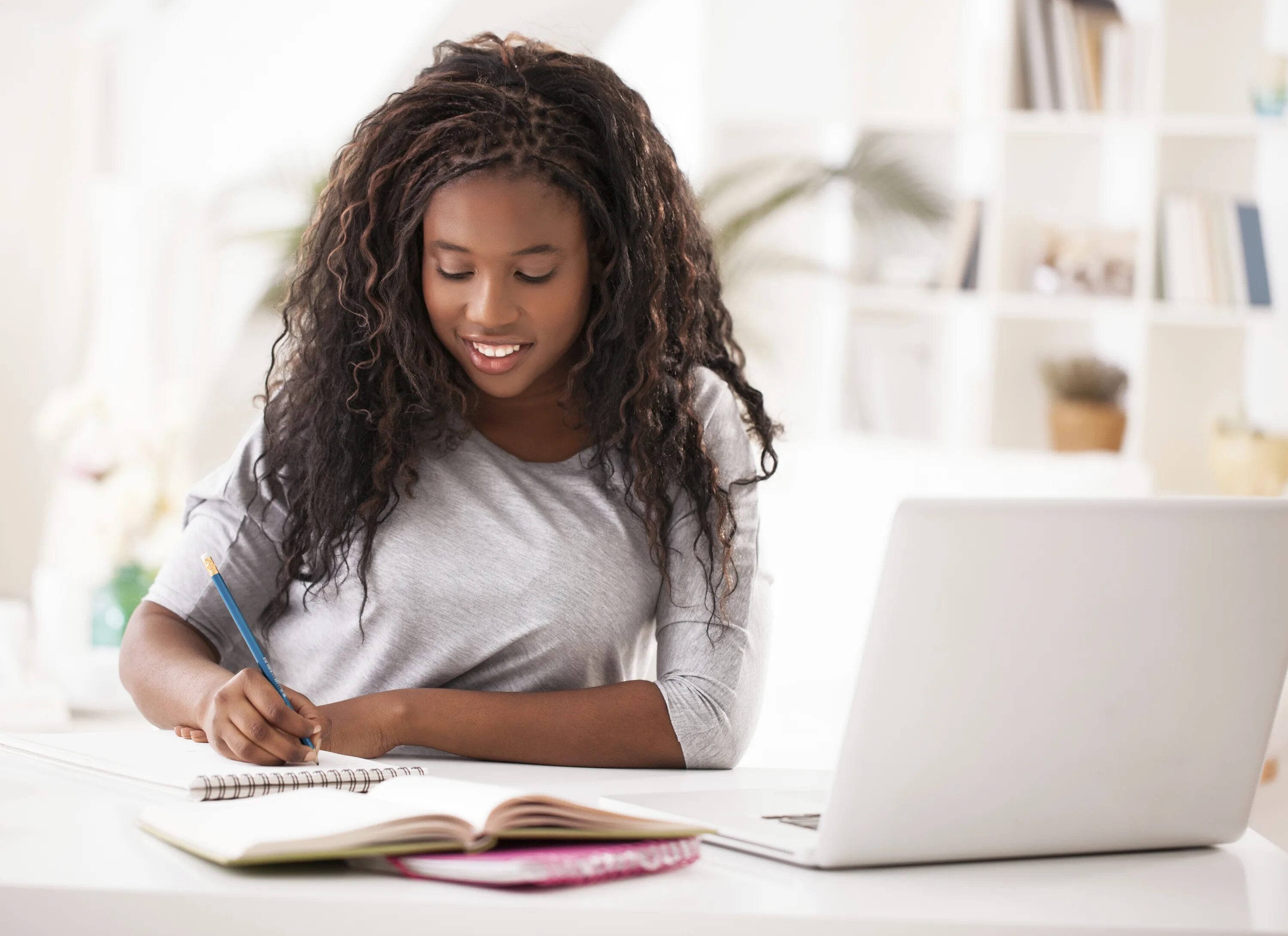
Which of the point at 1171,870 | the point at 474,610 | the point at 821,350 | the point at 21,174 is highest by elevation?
the point at 21,174

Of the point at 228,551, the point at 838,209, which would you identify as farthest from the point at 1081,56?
the point at 228,551

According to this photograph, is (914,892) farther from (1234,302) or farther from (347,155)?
(1234,302)

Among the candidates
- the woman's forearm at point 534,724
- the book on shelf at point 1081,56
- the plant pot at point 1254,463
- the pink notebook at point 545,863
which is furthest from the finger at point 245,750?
the book on shelf at point 1081,56

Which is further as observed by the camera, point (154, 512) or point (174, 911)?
point (154, 512)

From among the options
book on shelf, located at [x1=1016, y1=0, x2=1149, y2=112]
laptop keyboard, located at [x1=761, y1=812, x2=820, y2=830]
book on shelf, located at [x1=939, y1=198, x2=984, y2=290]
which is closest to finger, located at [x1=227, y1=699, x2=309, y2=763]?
laptop keyboard, located at [x1=761, y1=812, x2=820, y2=830]

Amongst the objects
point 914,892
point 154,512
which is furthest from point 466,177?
point 154,512

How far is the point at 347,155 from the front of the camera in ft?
4.62

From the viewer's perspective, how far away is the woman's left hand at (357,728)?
124cm

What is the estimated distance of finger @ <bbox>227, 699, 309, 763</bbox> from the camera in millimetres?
1133

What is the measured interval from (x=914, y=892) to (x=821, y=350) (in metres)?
A: 3.34

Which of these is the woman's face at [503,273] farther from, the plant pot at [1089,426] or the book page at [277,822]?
the plant pot at [1089,426]

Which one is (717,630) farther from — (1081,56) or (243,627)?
(1081,56)

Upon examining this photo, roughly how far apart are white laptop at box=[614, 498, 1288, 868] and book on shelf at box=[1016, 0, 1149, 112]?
3.10 m

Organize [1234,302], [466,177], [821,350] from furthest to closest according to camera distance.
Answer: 1. [821,350]
2. [1234,302]
3. [466,177]
